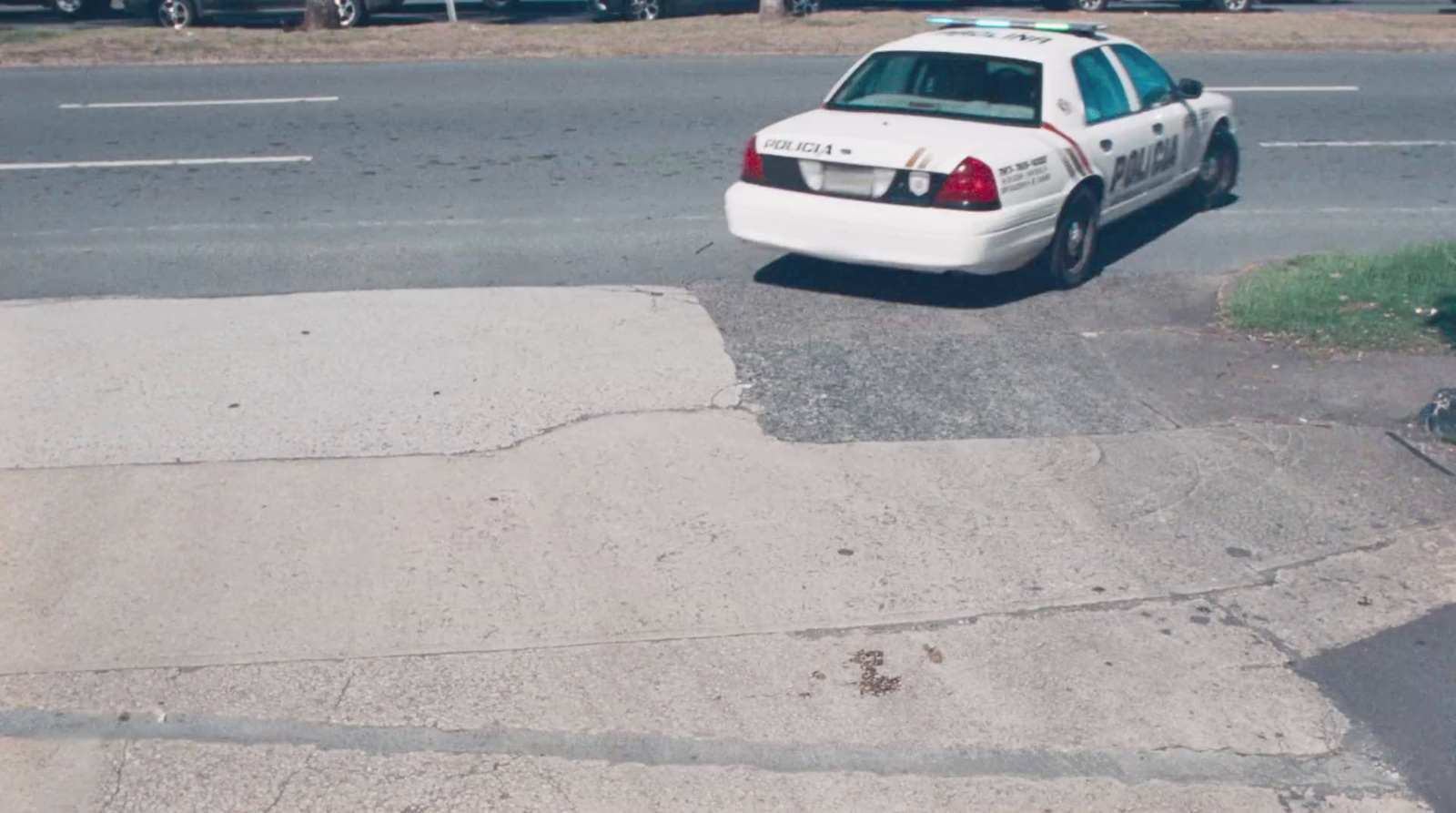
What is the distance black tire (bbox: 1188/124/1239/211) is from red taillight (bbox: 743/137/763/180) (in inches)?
151

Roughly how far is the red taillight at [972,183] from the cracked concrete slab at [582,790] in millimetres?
4524

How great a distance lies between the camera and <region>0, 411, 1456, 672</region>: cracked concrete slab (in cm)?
527

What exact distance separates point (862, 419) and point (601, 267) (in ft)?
10.2

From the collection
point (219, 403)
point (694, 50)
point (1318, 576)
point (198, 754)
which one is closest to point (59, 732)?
point (198, 754)

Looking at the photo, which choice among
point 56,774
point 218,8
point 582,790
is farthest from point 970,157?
point 218,8

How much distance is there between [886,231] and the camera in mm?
8469

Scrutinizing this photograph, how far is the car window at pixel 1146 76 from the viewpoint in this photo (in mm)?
9992

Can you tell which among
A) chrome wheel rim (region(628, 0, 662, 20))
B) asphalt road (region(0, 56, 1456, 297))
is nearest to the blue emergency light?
asphalt road (region(0, 56, 1456, 297))

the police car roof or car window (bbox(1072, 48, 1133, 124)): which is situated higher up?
the police car roof

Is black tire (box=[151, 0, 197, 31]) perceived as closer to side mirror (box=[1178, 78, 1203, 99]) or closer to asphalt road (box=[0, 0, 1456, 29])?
asphalt road (box=[0, 0, 1456, 29])

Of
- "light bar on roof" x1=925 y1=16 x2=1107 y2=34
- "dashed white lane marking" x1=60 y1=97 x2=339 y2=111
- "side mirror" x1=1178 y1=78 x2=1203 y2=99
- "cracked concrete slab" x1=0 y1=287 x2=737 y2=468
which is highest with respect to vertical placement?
"light bar on roof" x1=925 y1=16 x2=1107 y2=34

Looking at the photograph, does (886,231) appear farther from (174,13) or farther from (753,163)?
(174,13)

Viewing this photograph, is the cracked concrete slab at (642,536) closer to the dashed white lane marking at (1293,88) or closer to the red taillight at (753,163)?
the red taillight at (753,163)

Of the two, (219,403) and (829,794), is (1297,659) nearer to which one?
(829,794)
